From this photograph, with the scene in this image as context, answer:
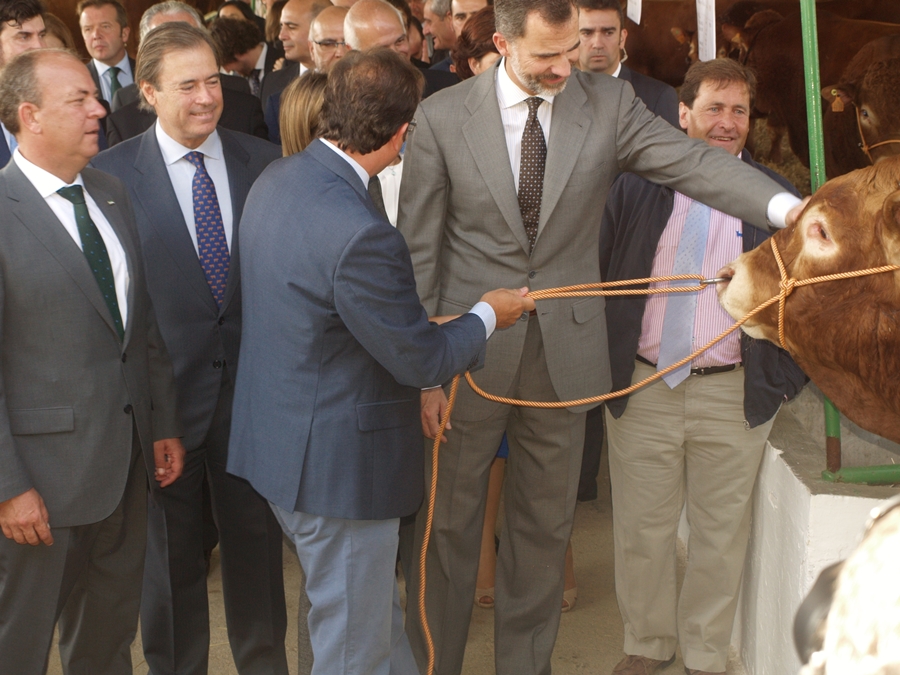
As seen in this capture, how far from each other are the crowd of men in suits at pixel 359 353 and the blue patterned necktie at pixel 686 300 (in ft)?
0.03

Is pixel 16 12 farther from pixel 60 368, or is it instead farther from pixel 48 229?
pixel 60 368

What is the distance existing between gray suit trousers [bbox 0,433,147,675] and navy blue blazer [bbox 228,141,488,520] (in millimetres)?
491

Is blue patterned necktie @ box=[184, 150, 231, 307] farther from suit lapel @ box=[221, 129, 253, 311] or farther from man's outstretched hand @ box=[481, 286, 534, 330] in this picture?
man's outstretched hand @ box=[481, 286, 534, 330]

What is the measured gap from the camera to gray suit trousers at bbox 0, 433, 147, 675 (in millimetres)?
2518

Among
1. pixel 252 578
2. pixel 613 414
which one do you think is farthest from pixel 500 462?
pixel 252 578

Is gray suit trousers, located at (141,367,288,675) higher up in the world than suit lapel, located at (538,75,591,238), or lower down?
lower down

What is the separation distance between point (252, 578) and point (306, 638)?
0.36m

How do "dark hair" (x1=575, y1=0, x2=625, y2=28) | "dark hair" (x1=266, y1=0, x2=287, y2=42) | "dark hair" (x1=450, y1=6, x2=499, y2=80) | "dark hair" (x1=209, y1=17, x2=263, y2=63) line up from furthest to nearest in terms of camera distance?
1. "dark hair" (x1=266, y1=0, x2=287, y2=42)
2. "dark hair" (x1=209, y1=17, x2=263, y2=63)
3. "dark hair" (x1=575, y1=0, x2=625, y2=28)
4. "dark hair" (x1=450, y1=6, x2=499, y2=80)

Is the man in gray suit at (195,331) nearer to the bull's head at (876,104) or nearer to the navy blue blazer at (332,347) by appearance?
the navy blue blazer at (332,347)

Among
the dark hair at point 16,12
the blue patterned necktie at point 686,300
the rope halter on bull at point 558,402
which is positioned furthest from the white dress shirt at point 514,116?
the dark hair at point 16,12

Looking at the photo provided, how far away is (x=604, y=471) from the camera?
5.61 metres

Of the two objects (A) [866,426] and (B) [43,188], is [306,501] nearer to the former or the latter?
(B) [43,188]

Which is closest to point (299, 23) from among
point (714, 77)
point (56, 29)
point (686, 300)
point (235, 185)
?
point (56, 29)

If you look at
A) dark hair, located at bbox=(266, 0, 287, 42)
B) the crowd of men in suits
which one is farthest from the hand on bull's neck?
dark hair, located at bbox=(266, 0, 287, 42)
